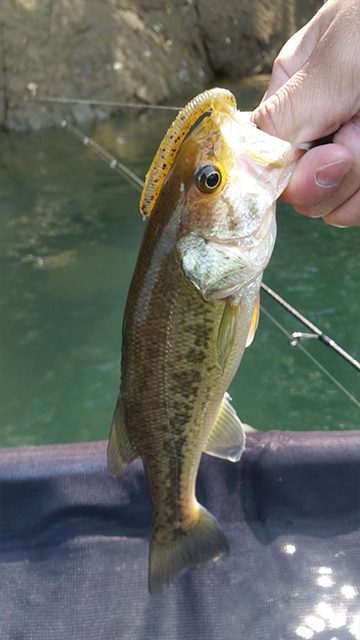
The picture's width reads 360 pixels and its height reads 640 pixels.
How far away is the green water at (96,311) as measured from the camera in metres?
4.61

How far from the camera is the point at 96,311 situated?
582 centimetres

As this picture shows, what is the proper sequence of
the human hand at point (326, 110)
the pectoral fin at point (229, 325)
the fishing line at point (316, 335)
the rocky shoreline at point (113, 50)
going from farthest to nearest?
the rocky shoreline at point (113, 50) → the fishing line at point (316, 335) → the pectoral fin at point (229, 325) → the human hand at point (326, 110)

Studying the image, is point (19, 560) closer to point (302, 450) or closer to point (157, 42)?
point (302, 450)

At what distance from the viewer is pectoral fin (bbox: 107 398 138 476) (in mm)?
1817

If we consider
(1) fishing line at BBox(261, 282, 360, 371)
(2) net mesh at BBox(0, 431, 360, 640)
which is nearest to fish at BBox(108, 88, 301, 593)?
(2) net mesh at BBox(0, 431, 360, 640)

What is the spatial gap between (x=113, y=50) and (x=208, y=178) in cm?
1288

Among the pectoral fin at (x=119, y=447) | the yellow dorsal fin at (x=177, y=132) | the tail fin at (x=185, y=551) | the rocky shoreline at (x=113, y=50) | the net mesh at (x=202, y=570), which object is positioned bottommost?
the net mesh at (x=202, y=570)

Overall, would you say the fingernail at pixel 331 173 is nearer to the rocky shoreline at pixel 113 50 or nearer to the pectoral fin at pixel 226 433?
the pectoral fin at pixel 226 433

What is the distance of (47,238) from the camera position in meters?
7.47

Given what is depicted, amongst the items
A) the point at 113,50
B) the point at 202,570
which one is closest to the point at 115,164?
the point at 202,570

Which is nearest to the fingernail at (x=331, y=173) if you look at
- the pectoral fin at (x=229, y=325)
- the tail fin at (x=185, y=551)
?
the pectoral fin at (x=229, y=325)

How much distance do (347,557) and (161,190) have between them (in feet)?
5.21

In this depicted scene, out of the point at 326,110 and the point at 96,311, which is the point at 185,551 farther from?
the point at 96,311

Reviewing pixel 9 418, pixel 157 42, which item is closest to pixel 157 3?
pixel 157 42
